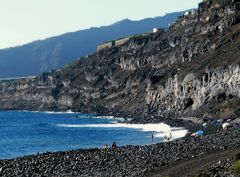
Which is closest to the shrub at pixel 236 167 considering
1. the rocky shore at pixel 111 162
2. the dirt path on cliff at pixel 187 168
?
the dirt path on cliff at pixel 187 168

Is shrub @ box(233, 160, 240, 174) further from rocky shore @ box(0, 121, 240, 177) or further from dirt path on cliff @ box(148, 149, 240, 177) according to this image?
rocky shore @ box(0, 121, 240, 177)

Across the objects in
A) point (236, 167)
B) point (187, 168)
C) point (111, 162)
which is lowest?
point (111, 162)

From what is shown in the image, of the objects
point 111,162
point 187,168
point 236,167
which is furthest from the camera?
point 111,162

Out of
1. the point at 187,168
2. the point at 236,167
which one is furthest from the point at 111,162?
the point at 236,167

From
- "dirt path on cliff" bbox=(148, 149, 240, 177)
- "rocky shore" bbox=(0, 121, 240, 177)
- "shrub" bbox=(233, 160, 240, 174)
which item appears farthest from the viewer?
"rocky shore" bbox=(0, 121, 240, 177)

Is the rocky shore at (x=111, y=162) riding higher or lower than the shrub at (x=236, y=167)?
lower

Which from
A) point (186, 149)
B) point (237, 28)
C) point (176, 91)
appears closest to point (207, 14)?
point (237, 28)

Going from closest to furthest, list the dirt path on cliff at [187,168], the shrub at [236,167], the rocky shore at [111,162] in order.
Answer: the shrub at [236,167]
the dirt path on cliff at [187,168]
the rocky shore at [111,162]

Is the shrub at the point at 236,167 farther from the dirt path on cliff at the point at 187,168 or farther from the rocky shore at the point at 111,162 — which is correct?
the rocky shore at the point at 111,162

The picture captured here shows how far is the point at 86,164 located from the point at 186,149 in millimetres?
11456

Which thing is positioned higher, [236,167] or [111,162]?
[236,167]

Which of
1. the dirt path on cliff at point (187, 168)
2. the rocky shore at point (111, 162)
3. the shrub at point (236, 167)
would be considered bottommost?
the rocky shore at point (111, 162)

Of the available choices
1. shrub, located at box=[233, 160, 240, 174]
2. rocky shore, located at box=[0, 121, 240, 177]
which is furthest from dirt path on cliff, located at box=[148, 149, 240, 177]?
shrub, located at box=[233, 160, 240, 174]

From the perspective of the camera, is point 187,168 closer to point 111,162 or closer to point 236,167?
point 236,167
